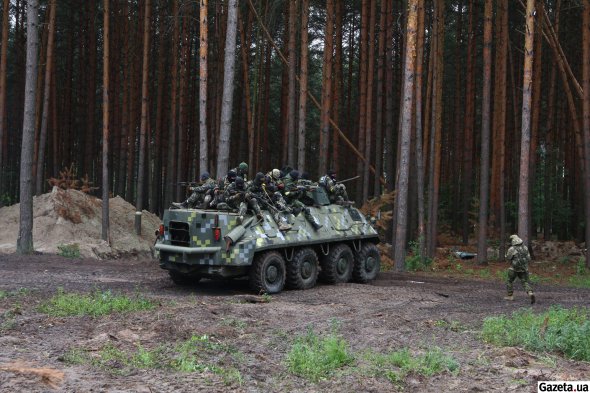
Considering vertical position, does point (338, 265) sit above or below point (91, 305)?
above

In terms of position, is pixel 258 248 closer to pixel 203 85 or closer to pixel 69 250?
pixel 203 85

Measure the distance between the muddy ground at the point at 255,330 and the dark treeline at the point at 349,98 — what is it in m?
4.74

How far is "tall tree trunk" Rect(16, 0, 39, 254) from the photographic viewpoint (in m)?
15.9

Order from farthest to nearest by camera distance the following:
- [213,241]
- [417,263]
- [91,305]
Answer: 1. [417,263]
2. [213,241]
3. [91,305]

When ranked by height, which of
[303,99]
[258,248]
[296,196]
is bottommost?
[258,248]

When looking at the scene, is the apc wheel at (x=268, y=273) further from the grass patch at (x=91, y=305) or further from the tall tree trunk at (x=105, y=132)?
the tall tree trunk at (x=105, y=132)

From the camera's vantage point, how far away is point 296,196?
518 inches

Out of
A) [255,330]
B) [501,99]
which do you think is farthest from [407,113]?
[255,330]

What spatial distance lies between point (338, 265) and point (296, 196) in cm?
175

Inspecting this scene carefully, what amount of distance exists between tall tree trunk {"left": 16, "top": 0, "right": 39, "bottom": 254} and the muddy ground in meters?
2.84

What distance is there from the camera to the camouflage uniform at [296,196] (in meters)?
12.7

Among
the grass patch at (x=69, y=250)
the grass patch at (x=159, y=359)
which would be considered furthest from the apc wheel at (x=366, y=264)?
the grass patch at (x=69, y=250)

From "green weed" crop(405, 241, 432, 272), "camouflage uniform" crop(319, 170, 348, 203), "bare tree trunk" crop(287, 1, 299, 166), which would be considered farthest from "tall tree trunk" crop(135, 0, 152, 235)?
"green weed" crop(405, 241, 432, 272)

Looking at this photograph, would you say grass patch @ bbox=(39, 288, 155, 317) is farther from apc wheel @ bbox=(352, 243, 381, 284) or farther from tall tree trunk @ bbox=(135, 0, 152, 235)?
tall tree trunk @ bbox=(135, 0, 152, 235)
